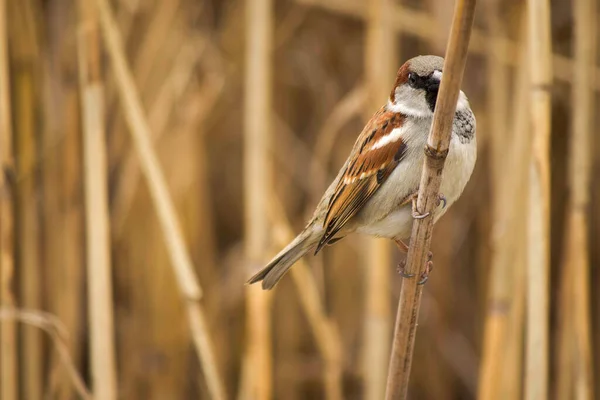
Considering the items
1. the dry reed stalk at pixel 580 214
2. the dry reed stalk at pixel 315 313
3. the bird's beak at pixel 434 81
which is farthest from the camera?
the dry reed stalk at pixel 315 313

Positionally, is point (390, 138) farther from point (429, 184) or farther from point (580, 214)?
point (580, 214)

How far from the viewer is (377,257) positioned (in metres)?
1.74

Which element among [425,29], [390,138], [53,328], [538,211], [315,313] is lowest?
[53,328]

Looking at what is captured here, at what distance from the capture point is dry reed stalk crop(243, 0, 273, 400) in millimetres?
1622

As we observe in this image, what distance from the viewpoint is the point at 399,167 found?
1292mm

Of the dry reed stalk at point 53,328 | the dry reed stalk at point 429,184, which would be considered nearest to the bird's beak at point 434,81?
the dry reed stalk at point 429,184

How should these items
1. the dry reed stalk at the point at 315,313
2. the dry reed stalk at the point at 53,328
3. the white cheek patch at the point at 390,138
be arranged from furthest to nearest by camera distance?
the dry reed stalk at the point at 315,313 < the dry reed stalk at the point at 53,328 < the white cheek patch at the point at 390,138

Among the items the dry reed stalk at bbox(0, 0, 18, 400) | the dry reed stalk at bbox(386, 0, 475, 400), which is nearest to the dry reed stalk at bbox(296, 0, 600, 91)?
the dry reed stalk at bbox(0, 0, 18, 400)

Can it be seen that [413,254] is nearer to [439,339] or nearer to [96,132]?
[96,132]

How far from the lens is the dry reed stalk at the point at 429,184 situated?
0.77 metres

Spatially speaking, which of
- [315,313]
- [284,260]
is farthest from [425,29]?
[284,260]

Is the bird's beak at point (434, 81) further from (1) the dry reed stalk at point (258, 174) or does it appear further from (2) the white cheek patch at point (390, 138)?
(1) the dry reed stalk at point (258, 174)

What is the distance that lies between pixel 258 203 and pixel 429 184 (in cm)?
71

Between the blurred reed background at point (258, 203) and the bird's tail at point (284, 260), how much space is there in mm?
169
